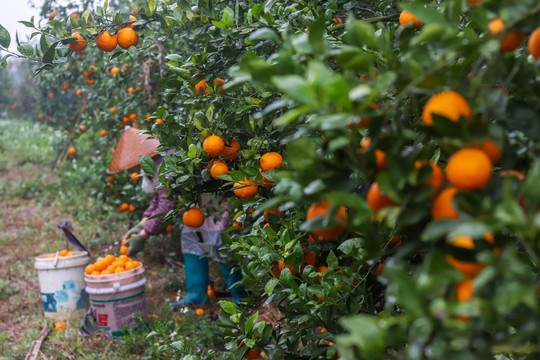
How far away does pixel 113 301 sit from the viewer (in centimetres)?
334

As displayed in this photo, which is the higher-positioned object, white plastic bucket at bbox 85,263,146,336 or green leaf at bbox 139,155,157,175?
green leaf at bbox 139,155,157,175

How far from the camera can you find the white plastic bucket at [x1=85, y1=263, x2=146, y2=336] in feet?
10.9

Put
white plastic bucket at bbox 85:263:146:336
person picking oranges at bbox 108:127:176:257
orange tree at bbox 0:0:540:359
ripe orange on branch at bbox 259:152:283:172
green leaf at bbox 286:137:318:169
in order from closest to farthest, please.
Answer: orange tree at bbox 0:0:540:359 < green leaf at bbox 286:137:318:169 < ripe orange on branch at bbox 259:152:283:172 < white plastic bucket at bbox 85:263:146:336 < person picking oranges at bbox 108:127:176:257

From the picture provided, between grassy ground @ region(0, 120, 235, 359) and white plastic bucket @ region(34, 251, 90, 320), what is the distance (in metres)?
0.11

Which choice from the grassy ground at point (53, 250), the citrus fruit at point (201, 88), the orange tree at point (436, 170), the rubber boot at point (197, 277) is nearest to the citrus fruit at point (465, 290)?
the orange tree at point (436, 170)

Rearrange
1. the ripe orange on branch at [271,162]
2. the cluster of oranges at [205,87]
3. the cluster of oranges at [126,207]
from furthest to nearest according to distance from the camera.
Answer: the cluster of oranges at [126,207], the cluster of oranges at [205,87], the ripe orange on branch at [271,162]

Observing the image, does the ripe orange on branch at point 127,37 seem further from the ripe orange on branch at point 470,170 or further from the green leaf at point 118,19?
the ripe orange on branch at point 470,170

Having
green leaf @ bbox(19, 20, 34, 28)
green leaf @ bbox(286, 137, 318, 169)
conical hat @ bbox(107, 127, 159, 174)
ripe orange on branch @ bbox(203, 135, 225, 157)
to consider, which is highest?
green leaf @ bbox(286, 137, 318, 169)

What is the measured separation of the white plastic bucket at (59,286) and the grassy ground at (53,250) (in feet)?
0.36

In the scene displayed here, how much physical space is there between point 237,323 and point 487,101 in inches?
40.3

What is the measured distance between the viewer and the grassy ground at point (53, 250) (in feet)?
9.73

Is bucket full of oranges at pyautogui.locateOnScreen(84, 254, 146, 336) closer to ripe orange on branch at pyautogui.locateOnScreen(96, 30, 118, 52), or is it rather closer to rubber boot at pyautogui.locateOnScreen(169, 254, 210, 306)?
rubber boot at pyautogui.locateOnScreen(169, 254, 210, 306)

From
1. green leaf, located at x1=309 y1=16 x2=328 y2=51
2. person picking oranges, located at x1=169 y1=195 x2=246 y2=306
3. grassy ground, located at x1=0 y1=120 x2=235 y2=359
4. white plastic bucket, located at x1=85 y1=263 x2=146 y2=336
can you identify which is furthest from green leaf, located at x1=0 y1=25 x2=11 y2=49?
person picking oranges, located at x1=169 y1=195 x2=246 y2=306

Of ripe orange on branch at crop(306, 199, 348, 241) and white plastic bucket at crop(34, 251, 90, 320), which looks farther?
white plastic bucket at crop(34, 251, 90, 320)
